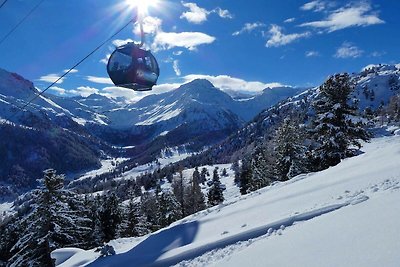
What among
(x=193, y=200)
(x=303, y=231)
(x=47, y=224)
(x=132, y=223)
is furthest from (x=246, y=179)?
(x=303, y=231)

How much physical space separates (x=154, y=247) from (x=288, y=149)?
28.0m

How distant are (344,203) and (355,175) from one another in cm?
402

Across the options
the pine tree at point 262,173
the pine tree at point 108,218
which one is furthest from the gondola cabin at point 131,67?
the pine tree at point 108,218

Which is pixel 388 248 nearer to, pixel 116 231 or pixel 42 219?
pixel 42 219

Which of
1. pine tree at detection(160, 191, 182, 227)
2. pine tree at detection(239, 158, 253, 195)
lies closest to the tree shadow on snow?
pine tree at detection(160, 191, 182, 227)

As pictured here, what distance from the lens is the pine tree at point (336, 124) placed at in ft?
105

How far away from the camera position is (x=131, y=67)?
18.4 metres

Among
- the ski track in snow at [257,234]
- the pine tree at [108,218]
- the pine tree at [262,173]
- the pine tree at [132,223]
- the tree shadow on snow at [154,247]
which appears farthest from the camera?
the pine tree at [132,223]

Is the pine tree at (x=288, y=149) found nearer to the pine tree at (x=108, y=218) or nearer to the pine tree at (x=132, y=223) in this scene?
the pine tree at (x=132, y=223)

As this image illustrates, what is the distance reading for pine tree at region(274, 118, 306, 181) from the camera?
4078 centimetres

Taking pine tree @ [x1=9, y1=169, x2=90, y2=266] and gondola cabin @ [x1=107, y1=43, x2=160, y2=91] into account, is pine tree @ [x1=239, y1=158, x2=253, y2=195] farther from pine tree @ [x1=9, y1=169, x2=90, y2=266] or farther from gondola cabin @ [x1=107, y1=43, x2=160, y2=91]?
gondola cabin @ [x1=107, y1=43, x2=160, y2=91]

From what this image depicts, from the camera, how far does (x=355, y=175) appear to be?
15.2m

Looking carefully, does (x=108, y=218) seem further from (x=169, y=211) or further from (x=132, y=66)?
(x=132, y=66)

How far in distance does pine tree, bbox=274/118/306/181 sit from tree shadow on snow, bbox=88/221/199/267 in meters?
25.1
